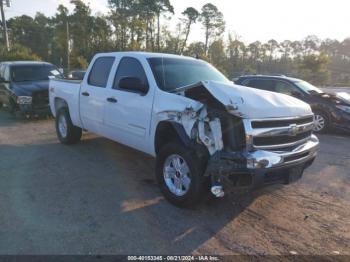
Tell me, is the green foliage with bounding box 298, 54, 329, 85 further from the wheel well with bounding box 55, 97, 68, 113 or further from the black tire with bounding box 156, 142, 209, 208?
the black tire with bounding box 156, 142, 209, 208

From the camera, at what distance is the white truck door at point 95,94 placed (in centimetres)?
563

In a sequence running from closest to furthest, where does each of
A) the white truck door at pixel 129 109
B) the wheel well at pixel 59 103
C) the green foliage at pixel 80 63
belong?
the white truck door at pixel 129 109, the wheel well at pixel 59 103, the green foliage at pixel 80 63

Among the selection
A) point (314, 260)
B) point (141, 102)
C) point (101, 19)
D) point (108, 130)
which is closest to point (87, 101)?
point (108, 130)

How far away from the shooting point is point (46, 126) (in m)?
9.45

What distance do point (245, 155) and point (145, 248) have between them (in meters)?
1.41

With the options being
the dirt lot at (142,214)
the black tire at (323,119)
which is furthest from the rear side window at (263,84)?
the dirt lot at (142,214)

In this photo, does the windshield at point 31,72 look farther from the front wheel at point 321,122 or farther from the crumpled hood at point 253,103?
the crumpled hood at point 253,103

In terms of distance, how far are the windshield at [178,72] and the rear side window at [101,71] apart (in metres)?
1.05

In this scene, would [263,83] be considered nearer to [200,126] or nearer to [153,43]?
[200,126]

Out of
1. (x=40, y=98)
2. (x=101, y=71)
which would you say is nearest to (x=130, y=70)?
(x=101, y=71)

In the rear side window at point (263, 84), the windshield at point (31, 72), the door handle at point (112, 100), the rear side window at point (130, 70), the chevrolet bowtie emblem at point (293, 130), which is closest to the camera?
the chevrolet bowtie emblem at point (293, 130)

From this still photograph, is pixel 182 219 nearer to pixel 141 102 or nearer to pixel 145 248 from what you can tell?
pixel 145 248

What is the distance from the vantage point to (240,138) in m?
3.57

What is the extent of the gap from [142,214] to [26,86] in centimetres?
801
